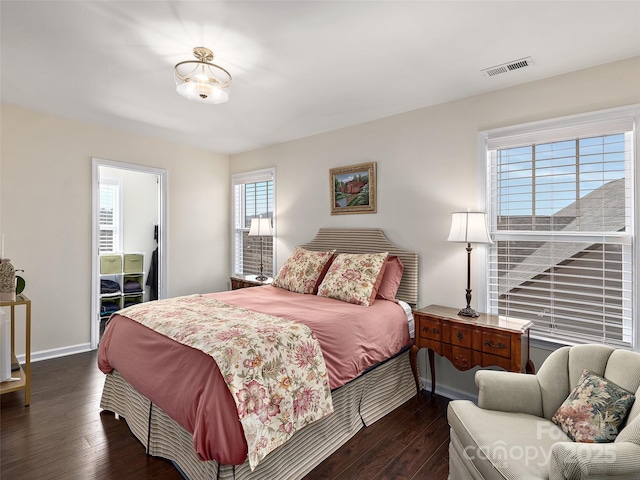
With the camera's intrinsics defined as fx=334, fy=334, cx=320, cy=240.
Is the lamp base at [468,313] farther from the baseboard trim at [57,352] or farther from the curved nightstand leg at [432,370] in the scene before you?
the baseboard trim at [57,352]

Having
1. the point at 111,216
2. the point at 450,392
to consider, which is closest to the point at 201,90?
the point at 450,392

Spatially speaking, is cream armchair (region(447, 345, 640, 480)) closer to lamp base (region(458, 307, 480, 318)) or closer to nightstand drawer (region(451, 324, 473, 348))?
nightstand drawer (region(451, 324, 473, 348))

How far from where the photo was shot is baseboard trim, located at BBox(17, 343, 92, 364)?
349cm

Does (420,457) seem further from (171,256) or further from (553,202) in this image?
(171,256)

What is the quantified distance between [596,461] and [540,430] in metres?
0.44

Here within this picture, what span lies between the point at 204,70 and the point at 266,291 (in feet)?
6.64

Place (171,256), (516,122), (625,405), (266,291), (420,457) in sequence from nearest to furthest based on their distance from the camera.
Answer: (625,405) < (420,457) < (516,122) < (266,291) < (171,256)

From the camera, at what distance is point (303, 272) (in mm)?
3436

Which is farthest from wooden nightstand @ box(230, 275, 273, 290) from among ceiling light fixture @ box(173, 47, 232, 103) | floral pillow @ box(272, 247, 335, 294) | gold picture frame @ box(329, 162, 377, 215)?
ceiling light fixture @ box(173, 47, 232, 103)

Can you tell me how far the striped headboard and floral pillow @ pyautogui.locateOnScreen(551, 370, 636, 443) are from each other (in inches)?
64.9

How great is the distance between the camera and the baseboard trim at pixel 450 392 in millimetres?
2822

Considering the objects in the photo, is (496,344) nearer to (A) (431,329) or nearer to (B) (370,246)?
(A) (431,329)

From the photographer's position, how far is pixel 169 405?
1771mm

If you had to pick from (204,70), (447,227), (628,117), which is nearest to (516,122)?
(628,117)
